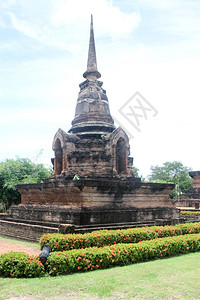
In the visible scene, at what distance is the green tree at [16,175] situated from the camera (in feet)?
78.6

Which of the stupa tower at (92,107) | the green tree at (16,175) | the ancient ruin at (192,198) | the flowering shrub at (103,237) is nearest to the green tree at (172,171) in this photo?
the ancient ruin at (192,198)

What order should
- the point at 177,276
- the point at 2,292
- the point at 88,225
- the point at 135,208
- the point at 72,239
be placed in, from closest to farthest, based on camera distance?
1. the point at 2,292
2. the point at 177,276
3. the point at 72,239
4. the point at 88,225
5. the point at 135,208

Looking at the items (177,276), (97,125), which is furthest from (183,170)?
(177,276)

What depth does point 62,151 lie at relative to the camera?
16.9 m

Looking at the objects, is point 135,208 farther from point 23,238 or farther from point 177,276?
point 177,276

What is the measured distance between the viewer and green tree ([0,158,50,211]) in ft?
78.6

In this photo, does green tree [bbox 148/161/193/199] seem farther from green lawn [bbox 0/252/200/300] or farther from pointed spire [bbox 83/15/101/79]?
green lawn [bbox 0/252/200/300]

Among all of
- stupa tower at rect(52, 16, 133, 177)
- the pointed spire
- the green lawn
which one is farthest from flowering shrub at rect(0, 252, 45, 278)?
the pointed spire

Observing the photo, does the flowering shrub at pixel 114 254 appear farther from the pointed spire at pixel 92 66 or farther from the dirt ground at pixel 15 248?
the pointed spire at pixel 92 66

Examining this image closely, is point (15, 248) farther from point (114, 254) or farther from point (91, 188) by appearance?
point (114, 254)

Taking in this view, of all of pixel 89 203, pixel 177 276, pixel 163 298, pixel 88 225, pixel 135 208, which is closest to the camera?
pixel 163 298

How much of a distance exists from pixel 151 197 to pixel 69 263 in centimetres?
837

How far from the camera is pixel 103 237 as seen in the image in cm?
943

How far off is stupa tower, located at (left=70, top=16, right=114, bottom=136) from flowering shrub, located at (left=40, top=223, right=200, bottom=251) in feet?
24.6
